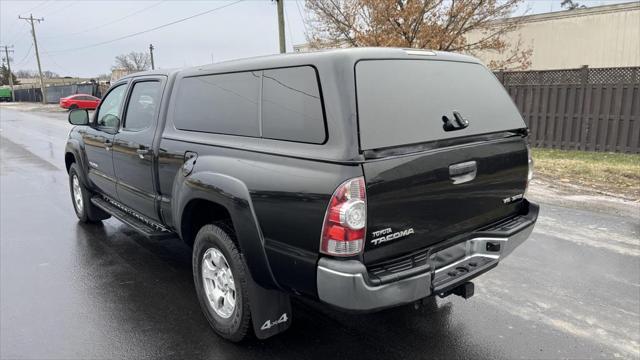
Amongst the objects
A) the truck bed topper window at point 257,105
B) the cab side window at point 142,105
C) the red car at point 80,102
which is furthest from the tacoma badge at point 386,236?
the red car at point 80,102

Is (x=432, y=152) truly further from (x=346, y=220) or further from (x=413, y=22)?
(x=413, y=22)

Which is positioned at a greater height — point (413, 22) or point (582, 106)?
point (413, 22)

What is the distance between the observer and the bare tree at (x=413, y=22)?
15.8 metres

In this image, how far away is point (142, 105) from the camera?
464 centimetres

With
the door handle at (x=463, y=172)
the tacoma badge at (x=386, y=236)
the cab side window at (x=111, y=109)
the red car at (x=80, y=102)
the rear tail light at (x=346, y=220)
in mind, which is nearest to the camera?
the rear tail light at (x=346, y=220)

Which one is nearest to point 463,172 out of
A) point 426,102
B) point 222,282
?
point 426,102

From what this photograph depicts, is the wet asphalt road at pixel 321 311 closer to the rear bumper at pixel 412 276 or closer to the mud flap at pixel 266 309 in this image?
the mud flap at pixel 266 309

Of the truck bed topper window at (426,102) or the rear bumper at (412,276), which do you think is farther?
the truck bed topper window at (426,102)

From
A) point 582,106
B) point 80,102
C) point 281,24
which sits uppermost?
point 281,24

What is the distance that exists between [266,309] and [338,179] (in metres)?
1.09

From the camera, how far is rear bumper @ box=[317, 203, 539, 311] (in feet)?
8.17

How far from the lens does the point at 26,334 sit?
11.5 ft

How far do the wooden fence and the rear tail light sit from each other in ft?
38.1

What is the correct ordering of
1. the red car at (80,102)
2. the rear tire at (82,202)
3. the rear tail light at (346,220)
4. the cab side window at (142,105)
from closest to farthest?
1. the rear tail light at (346,220)
2. the cab side window at (142,105)
3. the rear tire at (82,202)
4. the red car at (80,102)
